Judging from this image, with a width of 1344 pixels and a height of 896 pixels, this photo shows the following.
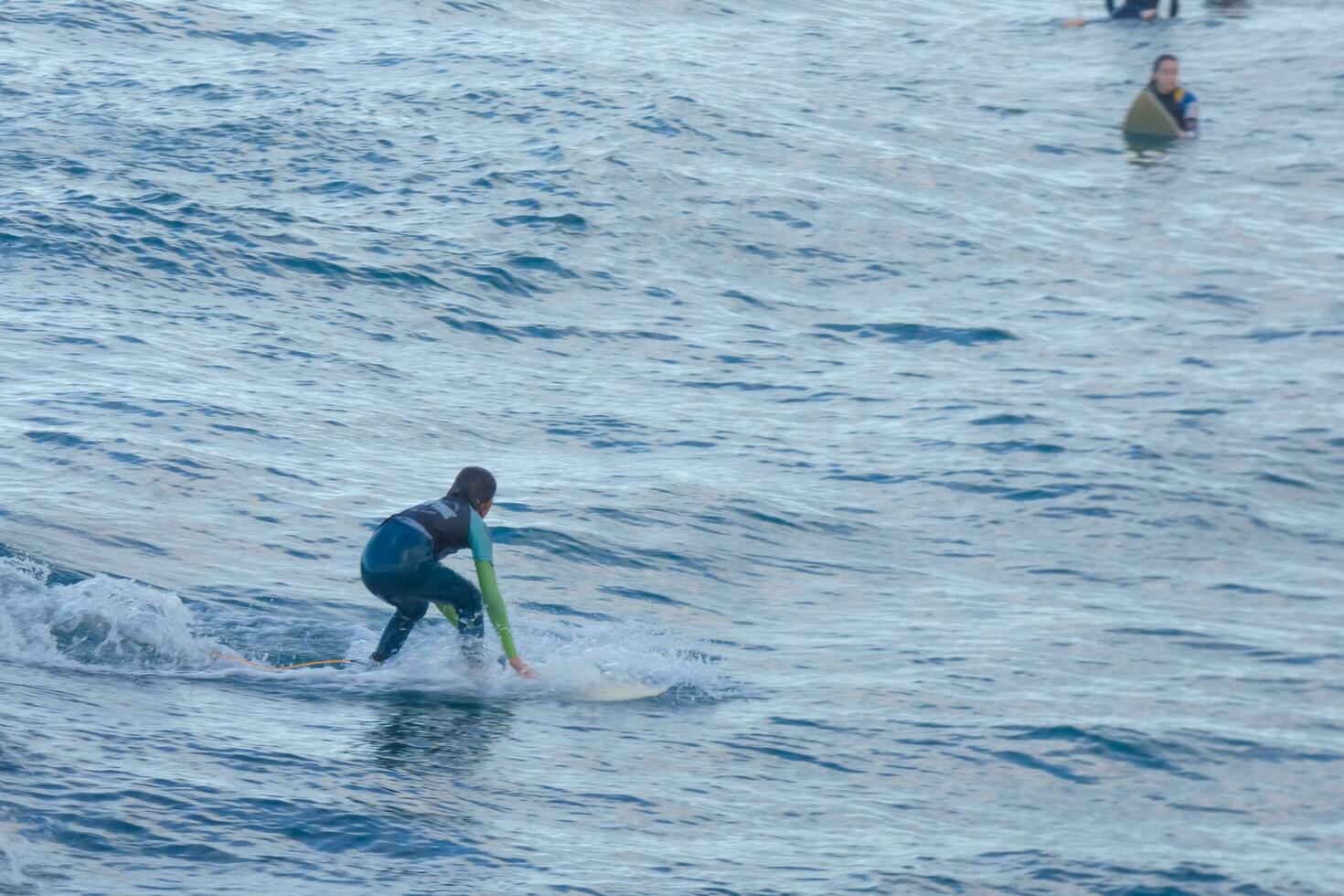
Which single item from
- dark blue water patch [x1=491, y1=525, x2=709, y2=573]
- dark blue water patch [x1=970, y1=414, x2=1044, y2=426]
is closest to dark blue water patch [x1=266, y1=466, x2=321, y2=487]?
dark blue water patch [x1=491, y1=525, x2=709, y2=573]

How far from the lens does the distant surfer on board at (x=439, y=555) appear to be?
36.8ft

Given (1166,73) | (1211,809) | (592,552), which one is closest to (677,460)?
(592,552)

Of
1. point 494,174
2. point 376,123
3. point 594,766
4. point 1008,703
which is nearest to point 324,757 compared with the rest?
point 594,766

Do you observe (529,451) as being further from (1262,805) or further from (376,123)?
(376,123)

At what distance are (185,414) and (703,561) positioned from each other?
18.8ft

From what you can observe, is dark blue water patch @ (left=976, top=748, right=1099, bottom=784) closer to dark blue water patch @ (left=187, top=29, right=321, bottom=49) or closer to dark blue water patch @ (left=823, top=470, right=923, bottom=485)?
dark blue water patch @ (left=823, top=470, right=923, bottom=485)

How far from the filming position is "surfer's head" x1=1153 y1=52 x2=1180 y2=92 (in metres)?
27.6

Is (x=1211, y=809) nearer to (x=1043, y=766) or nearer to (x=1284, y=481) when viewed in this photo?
(x=1043, y=766)

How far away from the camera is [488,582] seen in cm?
1112

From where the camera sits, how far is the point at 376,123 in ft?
94.9

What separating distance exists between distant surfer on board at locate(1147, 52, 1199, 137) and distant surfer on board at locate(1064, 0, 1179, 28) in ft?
27.8

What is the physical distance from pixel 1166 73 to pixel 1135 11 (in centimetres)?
1001

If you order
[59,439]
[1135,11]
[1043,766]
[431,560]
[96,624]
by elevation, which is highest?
[1135,11]

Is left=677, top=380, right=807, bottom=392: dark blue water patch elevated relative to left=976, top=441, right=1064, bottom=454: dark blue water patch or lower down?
elevated
